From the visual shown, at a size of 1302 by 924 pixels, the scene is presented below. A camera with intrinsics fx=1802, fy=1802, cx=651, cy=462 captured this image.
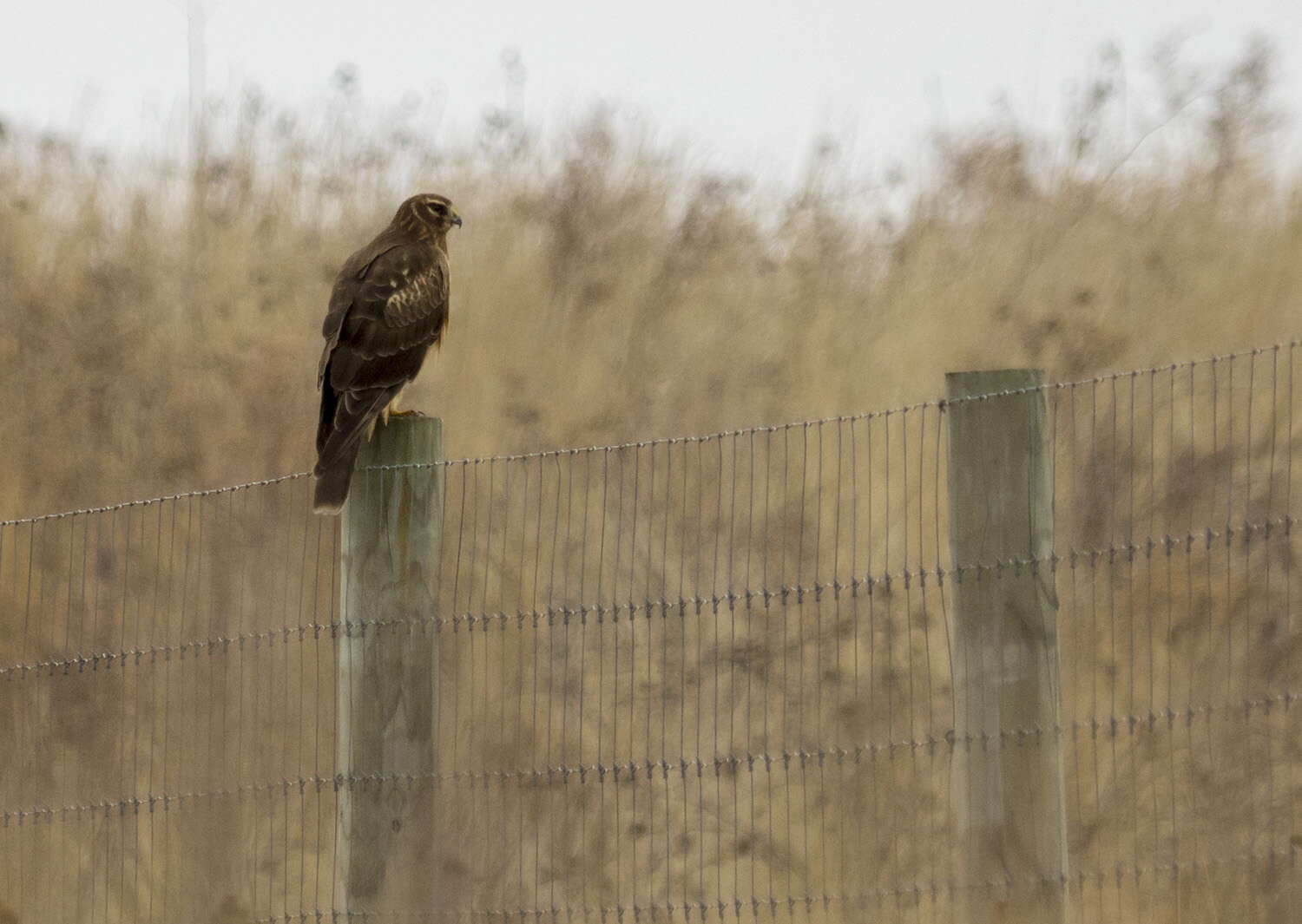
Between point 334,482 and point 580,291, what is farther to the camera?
point 580,291

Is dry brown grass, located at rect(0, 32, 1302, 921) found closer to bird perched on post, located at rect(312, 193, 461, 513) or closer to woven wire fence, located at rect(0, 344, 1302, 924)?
woven wire fence, located at rect(0, 344, 1302, 924)

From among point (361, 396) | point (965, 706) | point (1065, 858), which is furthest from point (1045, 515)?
point (361, 396)

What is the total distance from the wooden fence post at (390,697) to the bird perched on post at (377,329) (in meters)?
0.23

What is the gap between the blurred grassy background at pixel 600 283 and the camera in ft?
24.0

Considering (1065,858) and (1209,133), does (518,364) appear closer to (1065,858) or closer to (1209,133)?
(1209,133)

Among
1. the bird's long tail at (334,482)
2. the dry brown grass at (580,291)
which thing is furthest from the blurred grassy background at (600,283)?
the bird's long tail at (334,482)

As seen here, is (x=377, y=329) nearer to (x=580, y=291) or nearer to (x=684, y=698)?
(x=684, y=698)

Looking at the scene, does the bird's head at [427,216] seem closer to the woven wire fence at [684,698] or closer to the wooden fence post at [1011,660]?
the woven wire fence at [684,698]

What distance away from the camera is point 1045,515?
11.6 feet

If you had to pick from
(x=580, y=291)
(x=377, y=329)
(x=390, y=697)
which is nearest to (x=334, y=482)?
(x=390, y=697)

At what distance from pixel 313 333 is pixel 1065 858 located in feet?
16.5

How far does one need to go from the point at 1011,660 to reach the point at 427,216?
10.1 feet

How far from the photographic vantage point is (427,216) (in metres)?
5.97

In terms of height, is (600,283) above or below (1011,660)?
above
